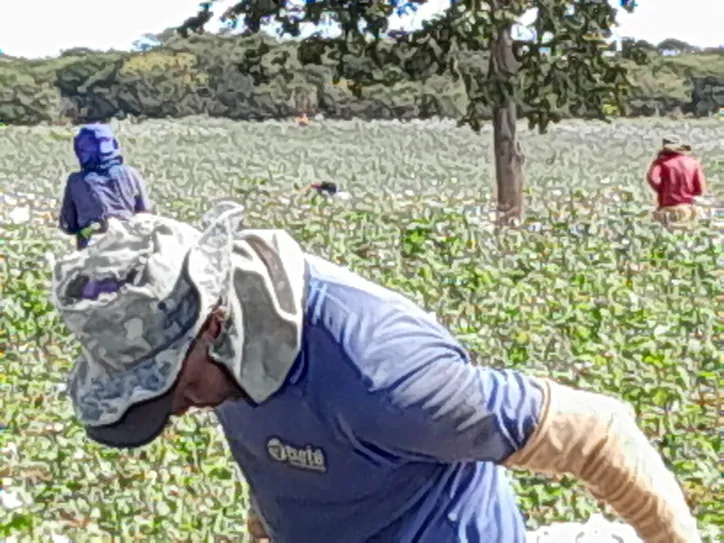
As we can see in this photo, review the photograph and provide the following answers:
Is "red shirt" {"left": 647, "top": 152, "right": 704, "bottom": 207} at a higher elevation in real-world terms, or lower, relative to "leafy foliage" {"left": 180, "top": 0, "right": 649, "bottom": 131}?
lower

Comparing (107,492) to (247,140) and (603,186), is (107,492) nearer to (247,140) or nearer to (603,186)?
(603,186)

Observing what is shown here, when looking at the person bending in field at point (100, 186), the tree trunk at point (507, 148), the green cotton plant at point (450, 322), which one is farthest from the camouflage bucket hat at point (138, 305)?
the tree trunk at point (507, 148)

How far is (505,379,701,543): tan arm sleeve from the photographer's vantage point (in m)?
2.57

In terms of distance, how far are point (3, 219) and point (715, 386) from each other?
13536 millimetres

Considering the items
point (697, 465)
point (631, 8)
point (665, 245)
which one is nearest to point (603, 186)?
point (631, 8)

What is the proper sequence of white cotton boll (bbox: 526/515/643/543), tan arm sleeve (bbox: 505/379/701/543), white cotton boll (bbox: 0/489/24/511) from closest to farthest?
tan arm sleeve (bbox: 505/379/701/543) → white cotton boll (bbox: 526/515/643/543) → white cotton boll (bbox: 0/489/24/511)

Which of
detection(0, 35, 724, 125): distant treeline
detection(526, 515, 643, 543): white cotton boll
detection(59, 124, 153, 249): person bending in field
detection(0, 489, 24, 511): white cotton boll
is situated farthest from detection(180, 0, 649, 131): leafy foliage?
detection(0, 35, 724, 125): distant treeline

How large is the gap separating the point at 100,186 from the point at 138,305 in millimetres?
8777

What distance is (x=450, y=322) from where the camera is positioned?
10406mm

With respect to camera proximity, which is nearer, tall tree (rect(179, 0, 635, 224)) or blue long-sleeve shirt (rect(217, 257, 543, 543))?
blue long-sleeve shirt (rect(217, 257, 543, 543))

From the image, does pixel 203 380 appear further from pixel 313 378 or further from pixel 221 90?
pixel 221 90

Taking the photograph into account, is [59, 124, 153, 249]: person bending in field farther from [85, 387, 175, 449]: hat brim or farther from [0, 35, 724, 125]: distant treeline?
[0, 35, 724, 125]: distant treeline

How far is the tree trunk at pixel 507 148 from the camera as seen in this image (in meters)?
19.1

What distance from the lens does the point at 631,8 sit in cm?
1975
